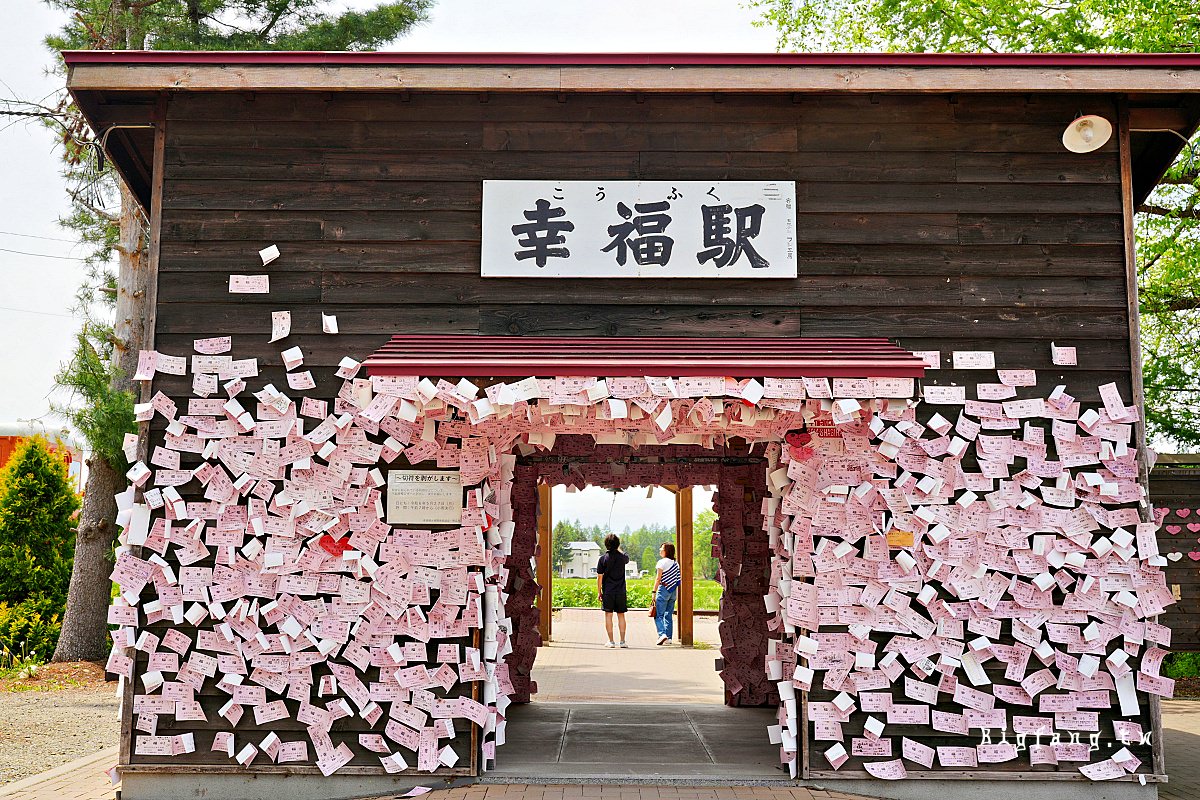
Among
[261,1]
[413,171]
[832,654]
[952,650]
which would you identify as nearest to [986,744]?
[952,650]

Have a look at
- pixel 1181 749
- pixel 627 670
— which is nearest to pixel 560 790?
pixel 1181 749

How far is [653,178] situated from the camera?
595 centimetres

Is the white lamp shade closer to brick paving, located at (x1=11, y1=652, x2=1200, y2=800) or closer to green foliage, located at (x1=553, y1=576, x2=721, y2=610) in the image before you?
brick paving, located at (x1=11, y1=652, x2=1200, y2=800)

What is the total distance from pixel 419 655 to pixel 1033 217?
4.63 meters

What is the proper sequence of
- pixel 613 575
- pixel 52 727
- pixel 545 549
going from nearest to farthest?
1. pixel 52 727
2. pixel 613 575
3. pixel 545 549

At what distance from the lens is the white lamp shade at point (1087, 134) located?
588cm

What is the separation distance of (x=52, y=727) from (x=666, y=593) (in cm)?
830

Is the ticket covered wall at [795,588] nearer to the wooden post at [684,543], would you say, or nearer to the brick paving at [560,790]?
the brick paving at [560,790]

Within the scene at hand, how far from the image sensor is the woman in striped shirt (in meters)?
14.0

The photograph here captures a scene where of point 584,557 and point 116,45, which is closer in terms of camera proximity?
point 116,45

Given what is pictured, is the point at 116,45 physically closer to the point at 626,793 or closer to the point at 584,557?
the point at 626,793

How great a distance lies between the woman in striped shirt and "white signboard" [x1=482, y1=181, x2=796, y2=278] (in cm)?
880

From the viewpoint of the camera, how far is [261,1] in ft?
44.3

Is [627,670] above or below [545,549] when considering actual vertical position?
below
